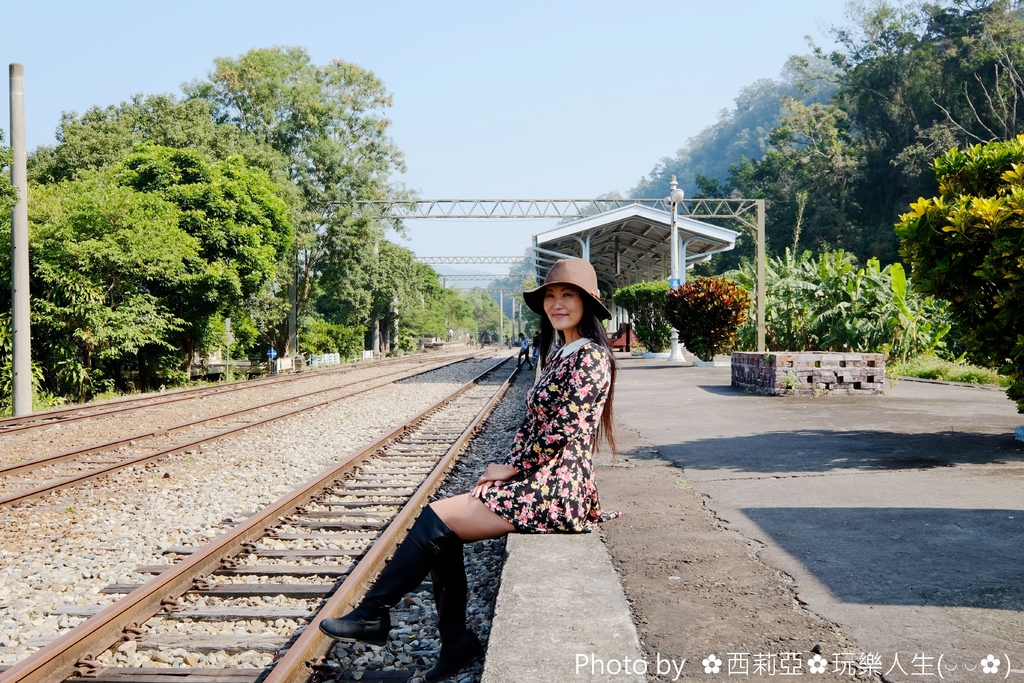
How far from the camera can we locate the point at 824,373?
584 inches

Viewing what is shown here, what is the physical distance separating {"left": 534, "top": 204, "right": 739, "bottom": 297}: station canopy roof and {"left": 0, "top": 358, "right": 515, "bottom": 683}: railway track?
2530 cm

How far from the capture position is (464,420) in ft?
46.9

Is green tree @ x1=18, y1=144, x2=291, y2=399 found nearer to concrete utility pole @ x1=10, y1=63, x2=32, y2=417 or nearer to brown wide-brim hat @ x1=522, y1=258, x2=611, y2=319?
concrete utility pole @ x1=10, y1=63, x2=32, y2=417

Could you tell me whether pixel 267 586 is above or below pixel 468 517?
below

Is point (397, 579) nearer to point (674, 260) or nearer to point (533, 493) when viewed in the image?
point (533, 493)

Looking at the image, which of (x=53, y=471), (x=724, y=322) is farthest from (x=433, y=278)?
(x=53, y=471)

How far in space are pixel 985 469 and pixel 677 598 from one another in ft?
14.6

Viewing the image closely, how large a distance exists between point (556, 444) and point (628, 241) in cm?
4363

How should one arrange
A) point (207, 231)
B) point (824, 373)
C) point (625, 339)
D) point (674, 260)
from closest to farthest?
point (824, 373) → point (207, 231) → point (674, 260) → point (625, 339)

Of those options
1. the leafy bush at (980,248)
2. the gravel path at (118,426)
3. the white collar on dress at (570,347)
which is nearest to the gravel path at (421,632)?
the white collar on dress at (570,347)

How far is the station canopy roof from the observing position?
34.3 metres

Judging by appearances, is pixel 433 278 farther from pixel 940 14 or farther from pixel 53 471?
pixel 53 471

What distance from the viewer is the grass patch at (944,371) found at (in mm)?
16969

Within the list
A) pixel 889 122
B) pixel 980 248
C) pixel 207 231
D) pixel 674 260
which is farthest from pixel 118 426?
pixel 889 122
